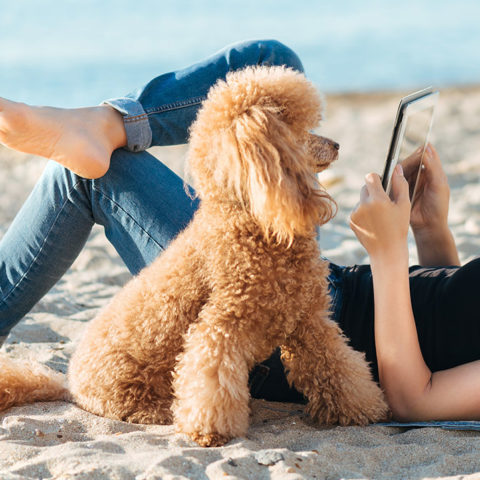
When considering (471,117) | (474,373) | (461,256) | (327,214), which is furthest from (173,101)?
(471,117)

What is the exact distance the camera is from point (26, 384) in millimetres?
2418

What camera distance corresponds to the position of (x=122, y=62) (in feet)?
63.0

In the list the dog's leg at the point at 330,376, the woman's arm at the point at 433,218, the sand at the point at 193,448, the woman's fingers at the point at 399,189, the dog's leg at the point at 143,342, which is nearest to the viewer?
the sand at the point at 193,448

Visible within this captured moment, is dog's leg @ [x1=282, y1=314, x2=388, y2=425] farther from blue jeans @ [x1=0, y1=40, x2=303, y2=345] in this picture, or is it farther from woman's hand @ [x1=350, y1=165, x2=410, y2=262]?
blue jeans @ [x1=0, y1=40, x2=303, y2=345]

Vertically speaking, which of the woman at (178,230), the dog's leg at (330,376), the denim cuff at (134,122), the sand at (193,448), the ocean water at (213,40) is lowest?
the sand at (193,448)

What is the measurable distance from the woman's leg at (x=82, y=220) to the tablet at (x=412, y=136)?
2.86 feet

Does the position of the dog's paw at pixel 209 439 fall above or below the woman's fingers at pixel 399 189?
below

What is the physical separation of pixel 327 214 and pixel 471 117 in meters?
9.65

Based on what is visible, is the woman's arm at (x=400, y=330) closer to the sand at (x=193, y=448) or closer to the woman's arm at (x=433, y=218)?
the sand at (x=193, y=448)

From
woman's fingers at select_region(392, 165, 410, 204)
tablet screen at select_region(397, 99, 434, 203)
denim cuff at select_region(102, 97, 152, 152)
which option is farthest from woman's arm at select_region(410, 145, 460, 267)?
denim cuff at select_region(102, 97, 152, 152)

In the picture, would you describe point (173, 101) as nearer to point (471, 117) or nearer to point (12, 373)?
point (12, 373)

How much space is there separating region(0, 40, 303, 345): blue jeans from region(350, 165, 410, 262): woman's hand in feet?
2.46

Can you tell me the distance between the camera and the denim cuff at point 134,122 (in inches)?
104

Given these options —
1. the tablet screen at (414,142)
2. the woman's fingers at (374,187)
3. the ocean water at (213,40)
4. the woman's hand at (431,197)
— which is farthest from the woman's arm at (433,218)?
the ocean water at (213,40)
